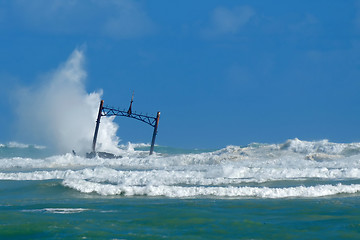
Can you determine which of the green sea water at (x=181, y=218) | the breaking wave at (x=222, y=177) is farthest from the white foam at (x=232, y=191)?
the green sea water at (x=181, y=218)

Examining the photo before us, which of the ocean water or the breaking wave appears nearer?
the ocean water

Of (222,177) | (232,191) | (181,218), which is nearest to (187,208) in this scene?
(181,218)

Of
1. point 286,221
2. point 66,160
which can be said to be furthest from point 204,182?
point 66,160

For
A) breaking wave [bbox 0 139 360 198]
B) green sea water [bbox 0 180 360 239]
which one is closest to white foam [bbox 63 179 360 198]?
breaking wave [bbox 0 139 360 198]

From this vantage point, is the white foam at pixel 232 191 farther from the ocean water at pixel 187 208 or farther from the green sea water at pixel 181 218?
the green sea water at pixel 181 218

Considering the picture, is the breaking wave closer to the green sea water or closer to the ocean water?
the ocean water

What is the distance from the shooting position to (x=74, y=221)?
271 inches

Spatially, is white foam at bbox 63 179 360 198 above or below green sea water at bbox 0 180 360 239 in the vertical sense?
above

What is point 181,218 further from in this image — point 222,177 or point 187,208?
point 222,177

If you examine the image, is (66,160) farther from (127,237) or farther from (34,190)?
(127,237)

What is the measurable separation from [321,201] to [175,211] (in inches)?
132

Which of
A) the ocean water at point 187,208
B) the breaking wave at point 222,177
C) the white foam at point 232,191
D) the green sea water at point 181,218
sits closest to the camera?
the green sea water at point 181,218

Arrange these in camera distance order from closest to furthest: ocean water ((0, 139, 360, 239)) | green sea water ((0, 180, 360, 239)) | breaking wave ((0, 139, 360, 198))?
green sea water ((0, 180, 360, 239)) < ocean water ((0, 139, 360, 239)) < breaking wave ((0, 139, 360, 198))

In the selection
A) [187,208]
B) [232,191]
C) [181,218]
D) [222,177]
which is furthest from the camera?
[222,177]
